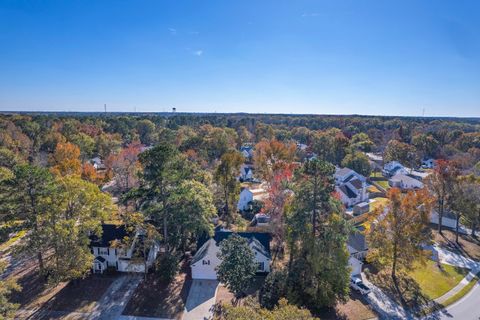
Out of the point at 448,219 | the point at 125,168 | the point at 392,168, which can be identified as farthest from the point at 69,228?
the point at 392,168

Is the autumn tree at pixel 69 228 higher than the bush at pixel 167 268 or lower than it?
higher

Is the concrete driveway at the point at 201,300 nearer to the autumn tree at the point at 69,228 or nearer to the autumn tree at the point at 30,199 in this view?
the autumn tree at the point at 69,228

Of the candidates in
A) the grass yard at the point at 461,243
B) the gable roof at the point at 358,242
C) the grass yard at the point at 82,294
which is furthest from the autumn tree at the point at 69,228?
the grass yard at the point at 461,243

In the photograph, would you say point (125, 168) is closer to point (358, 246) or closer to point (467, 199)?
point (358, 246)

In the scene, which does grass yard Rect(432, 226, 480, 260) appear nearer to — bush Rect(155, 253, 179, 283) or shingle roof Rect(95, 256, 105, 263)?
bush Rect(155, 253, 179, 283)

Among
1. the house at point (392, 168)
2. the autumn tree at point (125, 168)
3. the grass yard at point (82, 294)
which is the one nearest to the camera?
the grass yard at point (82, 294)

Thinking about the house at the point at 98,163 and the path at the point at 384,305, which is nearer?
the path at the point at 384,305
